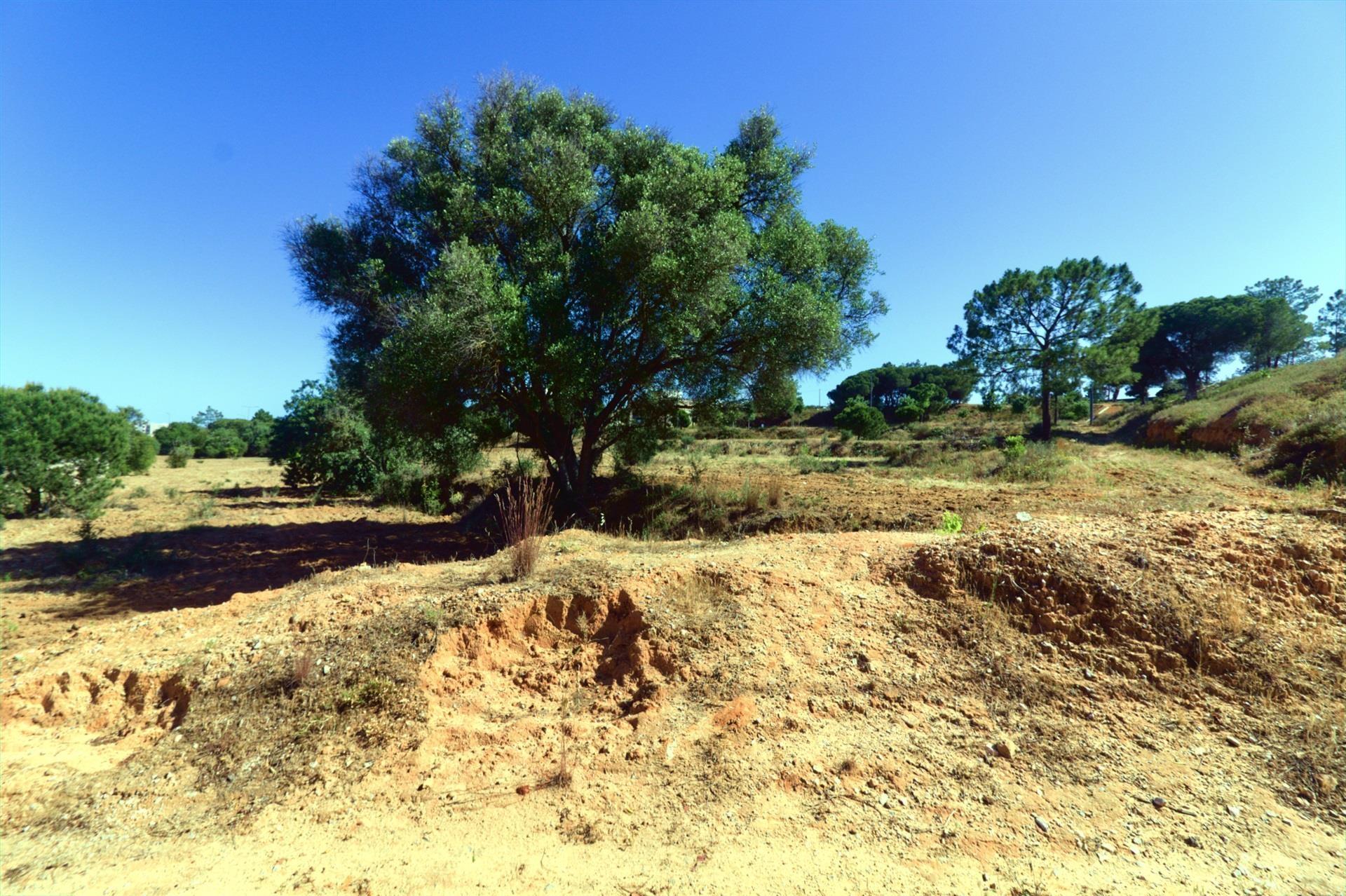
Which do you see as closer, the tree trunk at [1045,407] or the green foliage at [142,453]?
the green foliage at [142,453]

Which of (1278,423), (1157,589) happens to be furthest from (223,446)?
(1278,423)

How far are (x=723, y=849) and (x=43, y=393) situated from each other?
18157 mm

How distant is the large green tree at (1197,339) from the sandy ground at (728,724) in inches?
1622

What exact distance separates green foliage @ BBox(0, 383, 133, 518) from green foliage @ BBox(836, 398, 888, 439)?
1074 inches

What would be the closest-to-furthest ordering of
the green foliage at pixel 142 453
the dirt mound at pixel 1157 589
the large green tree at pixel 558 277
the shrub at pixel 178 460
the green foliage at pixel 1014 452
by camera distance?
the dirt mound at pixel 1157 589, the large green tree at pixel 558 277, the green foliage at pixel 1014 452, the green foliage at pixel 142 453, the shrub at pixel 178 460

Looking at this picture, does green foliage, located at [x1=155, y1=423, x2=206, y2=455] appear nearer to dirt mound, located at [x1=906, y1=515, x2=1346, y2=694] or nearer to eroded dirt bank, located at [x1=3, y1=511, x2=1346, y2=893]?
eroded dirt bank, located at [x1=3, y1=511, x2=1346, y2=893]

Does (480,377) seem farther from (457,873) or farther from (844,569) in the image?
(457,873)

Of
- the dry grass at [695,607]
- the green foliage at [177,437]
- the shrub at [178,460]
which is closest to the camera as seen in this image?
the dry grass at [695,607]

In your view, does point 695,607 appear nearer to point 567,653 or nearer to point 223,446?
point 567,653

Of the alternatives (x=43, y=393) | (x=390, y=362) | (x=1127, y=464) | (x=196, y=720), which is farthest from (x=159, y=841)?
(x=1127, y=464)

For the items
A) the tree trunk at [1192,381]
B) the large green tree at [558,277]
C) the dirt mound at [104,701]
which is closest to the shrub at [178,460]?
the large green tree at [558,277]

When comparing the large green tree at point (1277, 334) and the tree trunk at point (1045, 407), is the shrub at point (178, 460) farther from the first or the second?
the large green tree at point (1277, 334)

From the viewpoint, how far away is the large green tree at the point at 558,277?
9.74 metres

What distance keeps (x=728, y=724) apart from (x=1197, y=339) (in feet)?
Result: 165
